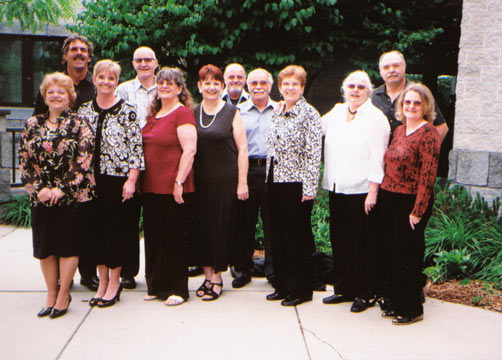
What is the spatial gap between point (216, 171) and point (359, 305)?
1591mm

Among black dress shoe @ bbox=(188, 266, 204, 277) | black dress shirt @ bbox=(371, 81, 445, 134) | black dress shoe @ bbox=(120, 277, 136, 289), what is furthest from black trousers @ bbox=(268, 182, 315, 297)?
black dress shoe @ bbox=(120, 277, 136, 289)

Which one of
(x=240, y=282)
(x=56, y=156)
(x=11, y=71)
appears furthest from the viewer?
(x=11, y=71)

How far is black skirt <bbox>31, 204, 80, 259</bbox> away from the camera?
389 cm

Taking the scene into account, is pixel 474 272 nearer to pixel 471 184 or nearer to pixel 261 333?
pixel 471 184

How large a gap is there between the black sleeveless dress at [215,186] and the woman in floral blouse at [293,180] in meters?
0.35

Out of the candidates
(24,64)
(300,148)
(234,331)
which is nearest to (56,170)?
(234,331)

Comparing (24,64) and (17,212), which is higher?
(24,64)

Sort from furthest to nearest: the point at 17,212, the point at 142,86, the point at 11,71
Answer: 1. the point at 11,71
2. the point at 17,212
3. the point at 142,86

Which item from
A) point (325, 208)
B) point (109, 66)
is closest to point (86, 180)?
point (109, 66)

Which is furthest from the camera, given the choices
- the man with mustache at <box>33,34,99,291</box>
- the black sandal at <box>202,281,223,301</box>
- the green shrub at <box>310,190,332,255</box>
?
the green shrub at <box>310,190,332,255</box>

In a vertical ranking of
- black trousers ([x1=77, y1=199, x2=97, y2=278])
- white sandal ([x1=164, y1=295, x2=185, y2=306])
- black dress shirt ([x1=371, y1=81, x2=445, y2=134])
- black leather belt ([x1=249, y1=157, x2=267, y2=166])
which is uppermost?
black dress shirt ([x1=371, y1=81, x2=445, y2=134])

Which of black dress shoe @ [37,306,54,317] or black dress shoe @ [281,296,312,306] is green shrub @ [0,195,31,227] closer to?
black dress shoe @ [37,306,54,317]

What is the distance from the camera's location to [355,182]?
4074mm

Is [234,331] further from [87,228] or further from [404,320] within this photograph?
[87,228]
